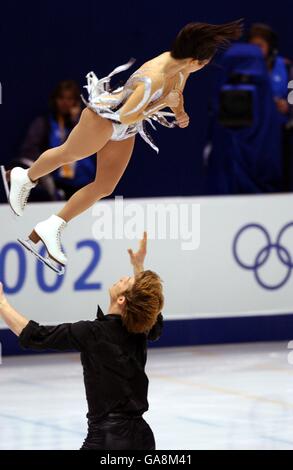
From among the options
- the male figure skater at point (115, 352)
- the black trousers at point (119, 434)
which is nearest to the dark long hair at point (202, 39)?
the male figure skater at point (115, 352)

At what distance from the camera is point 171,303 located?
11406 mm

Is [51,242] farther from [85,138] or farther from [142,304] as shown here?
[142,304]

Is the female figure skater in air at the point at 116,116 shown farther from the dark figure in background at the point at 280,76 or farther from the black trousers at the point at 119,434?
the dark figure in background at the point at 280,76

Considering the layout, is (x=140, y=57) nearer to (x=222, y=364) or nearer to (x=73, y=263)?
(x=73, y=263)

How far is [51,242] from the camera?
6.66m

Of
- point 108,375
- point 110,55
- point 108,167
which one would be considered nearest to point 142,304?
point 108,375

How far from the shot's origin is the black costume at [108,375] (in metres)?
5.91

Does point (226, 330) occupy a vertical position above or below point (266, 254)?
below

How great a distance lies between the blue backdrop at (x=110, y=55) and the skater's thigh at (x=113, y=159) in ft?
15.2

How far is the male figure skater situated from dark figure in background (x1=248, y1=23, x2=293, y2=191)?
5.99 meters

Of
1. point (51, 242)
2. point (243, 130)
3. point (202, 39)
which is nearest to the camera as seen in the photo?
point (202, 39)

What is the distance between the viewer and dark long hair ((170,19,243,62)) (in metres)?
6.05

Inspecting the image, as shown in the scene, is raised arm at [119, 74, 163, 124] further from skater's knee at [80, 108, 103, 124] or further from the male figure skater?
the male figure skater

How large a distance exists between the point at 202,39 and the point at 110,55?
5462mm
